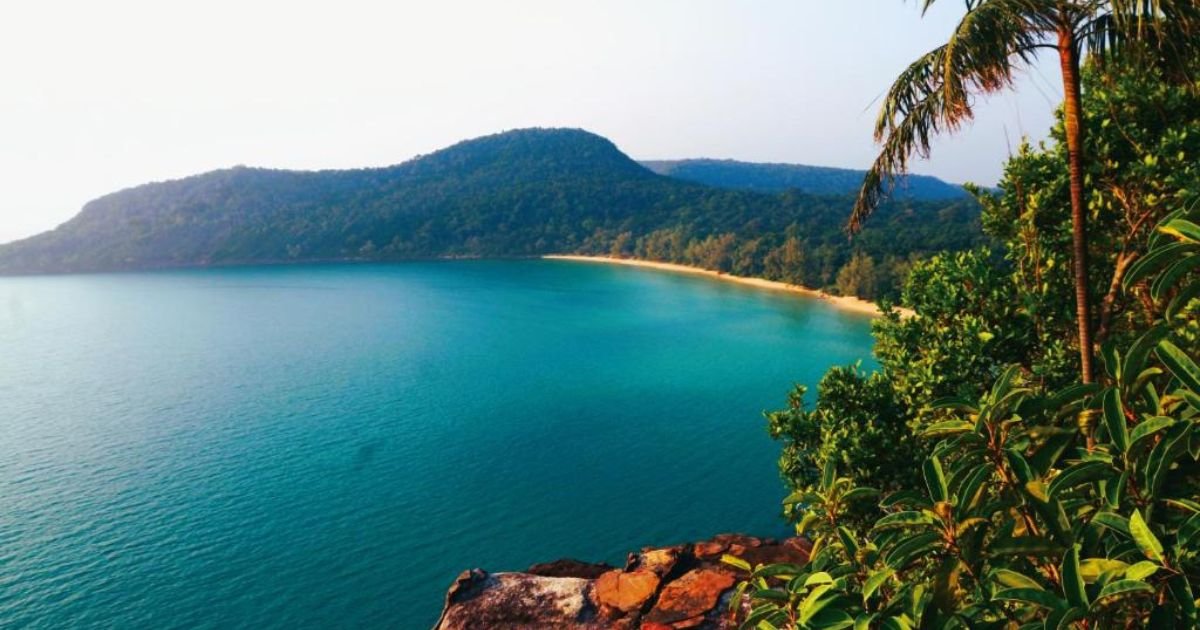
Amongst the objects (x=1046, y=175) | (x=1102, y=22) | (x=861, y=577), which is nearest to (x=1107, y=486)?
(x=861, y=577)

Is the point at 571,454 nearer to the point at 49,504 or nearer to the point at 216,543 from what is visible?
the point at 216,543

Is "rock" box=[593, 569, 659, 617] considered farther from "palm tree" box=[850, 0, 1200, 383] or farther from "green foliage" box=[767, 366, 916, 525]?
"palm tree" box=[850, 0, 1200, 383]

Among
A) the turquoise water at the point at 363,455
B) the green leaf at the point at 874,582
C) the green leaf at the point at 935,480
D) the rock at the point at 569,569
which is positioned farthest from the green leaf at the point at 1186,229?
the turquoise water at the point at 363,455

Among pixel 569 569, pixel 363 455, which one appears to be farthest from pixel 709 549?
pixel 363 455

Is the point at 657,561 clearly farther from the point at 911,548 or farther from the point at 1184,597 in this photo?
the point at 1184,597

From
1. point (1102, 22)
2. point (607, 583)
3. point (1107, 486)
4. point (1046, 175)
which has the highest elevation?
point (1102, 22)

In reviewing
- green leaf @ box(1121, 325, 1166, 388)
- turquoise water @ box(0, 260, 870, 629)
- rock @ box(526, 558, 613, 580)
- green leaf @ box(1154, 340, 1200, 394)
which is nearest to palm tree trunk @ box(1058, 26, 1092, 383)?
green leaf @ box(1121, 325, 1166, 388)
